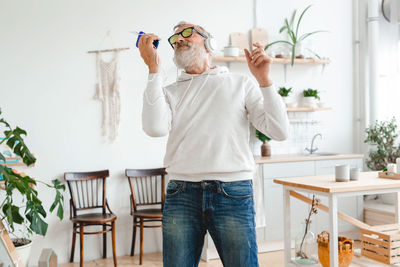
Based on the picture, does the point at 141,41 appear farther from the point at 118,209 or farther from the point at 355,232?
the point at 355,232

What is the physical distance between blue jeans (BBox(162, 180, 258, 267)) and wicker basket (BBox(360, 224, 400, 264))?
65.0 inches

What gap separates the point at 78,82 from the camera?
4430 millimetres

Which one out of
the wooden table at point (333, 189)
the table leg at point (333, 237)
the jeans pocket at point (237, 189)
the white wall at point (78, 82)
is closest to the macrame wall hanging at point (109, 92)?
the white wall at point (78, 82)

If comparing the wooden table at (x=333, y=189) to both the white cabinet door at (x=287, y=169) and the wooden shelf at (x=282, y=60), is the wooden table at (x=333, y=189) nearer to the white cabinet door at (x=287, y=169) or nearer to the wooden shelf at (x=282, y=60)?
the white cabinet door at (x=287, y=169)

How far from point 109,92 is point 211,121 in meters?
3.03

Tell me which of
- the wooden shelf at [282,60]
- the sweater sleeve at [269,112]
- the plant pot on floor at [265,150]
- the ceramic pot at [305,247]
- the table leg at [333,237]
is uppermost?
the wooden shelf at [282,60]

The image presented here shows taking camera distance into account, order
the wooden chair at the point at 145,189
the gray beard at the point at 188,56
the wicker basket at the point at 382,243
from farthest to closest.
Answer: the wooden chair at the point at 145,189, the wicker basket at the point at 382,243, the gray beard at the point at 188,56

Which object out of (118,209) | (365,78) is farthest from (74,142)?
(365,78)

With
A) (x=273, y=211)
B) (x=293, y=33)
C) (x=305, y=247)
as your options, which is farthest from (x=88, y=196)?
(x=293, y=33)

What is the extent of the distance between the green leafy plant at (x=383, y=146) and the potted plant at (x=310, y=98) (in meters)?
0.66

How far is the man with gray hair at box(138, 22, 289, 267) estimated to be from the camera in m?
1.61

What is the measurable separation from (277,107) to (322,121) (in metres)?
4.01

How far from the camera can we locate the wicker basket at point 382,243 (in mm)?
2916

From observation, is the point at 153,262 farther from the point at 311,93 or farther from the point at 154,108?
the point at 154,108
